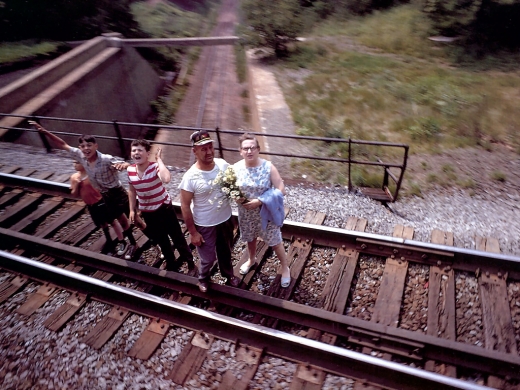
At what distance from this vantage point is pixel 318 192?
6250 millimetres

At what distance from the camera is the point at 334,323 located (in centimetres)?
388

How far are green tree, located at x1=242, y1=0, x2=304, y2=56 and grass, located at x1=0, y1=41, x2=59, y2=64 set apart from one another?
330 inches

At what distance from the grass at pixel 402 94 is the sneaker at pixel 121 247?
3.85 metres

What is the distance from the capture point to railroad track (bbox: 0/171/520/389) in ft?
11.4

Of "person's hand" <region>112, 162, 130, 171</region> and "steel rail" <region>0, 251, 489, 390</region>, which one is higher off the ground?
"person's hand" <region>112, 162, 130, 171</region>

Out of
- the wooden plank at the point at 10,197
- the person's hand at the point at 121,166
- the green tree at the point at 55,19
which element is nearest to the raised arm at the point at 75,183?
the person's hand at the point at 121,166

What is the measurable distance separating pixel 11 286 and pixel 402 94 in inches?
432

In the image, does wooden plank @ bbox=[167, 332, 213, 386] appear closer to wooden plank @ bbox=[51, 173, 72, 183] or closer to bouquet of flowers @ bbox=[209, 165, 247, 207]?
bouquet of flowers @ bbox=[209, 165, 247, 207]

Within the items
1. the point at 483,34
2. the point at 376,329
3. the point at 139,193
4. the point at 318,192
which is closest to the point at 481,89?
the point at 483,34

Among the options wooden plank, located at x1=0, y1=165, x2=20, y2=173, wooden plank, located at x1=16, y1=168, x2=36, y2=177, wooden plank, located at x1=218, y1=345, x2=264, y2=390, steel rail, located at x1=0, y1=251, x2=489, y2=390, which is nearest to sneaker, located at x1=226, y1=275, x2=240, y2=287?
steel rail, located at x1=0, y1=251, x2=489, y2=390

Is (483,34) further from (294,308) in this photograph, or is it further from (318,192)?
(294,308)

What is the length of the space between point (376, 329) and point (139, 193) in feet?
9.39

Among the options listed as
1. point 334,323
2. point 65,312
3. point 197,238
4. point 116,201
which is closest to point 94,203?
point 116,201

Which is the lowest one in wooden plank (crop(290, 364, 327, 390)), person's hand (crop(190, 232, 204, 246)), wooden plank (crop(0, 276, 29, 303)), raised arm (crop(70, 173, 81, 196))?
wooden plank (crop(0, 276, 29, 303))
